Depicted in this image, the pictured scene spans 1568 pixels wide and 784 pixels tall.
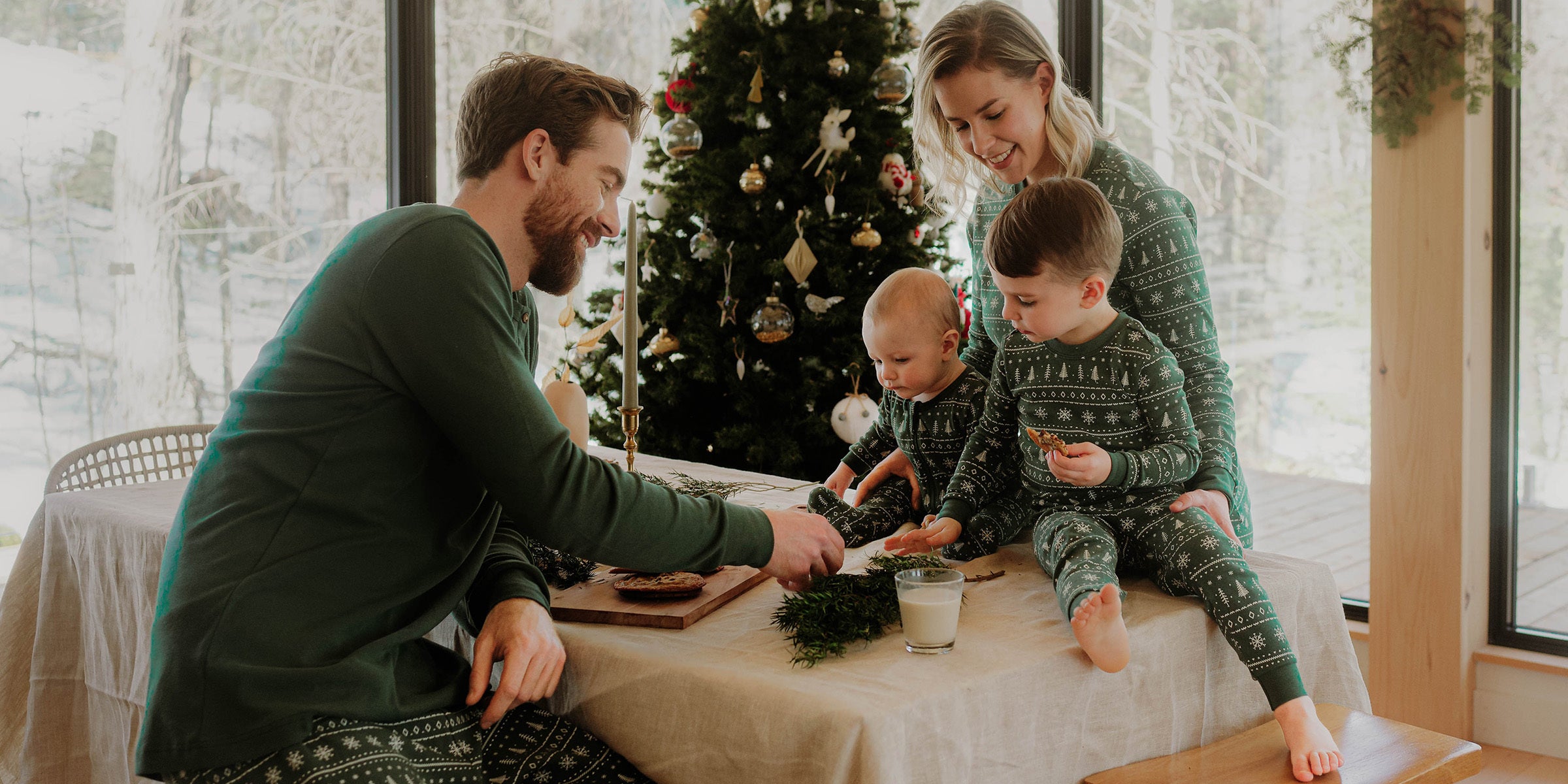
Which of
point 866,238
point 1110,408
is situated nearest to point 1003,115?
point 1110,408

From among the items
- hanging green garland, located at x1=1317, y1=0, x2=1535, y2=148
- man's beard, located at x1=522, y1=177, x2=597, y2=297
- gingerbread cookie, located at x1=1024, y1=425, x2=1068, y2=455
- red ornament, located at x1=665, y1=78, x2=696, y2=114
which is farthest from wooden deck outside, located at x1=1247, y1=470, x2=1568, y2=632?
man's beard, located at x1=522, y1=177, x2=597, y2=297

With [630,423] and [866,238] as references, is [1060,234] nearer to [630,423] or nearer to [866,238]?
[630,423]

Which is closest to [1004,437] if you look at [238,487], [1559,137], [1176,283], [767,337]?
[1176,283]

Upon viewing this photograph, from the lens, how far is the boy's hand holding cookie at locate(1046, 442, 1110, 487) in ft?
4.75

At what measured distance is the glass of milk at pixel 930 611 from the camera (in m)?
1.20

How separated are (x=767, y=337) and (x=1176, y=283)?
1.78 meters

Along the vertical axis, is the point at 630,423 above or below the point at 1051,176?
below

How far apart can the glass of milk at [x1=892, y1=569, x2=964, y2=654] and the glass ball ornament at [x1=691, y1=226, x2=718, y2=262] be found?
2382 mm

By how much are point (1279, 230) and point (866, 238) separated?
4.42 ft

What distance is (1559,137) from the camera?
2920 mm

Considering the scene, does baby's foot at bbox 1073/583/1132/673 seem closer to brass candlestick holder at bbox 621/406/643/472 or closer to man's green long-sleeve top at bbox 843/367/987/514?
man's green long-sleeve top at bbox 843/367/987/514

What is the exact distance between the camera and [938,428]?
1874mm

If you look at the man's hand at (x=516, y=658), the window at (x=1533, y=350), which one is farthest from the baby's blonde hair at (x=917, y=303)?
the window at (x=1533, y=350)

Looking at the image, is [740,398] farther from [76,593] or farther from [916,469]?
[76,593]
